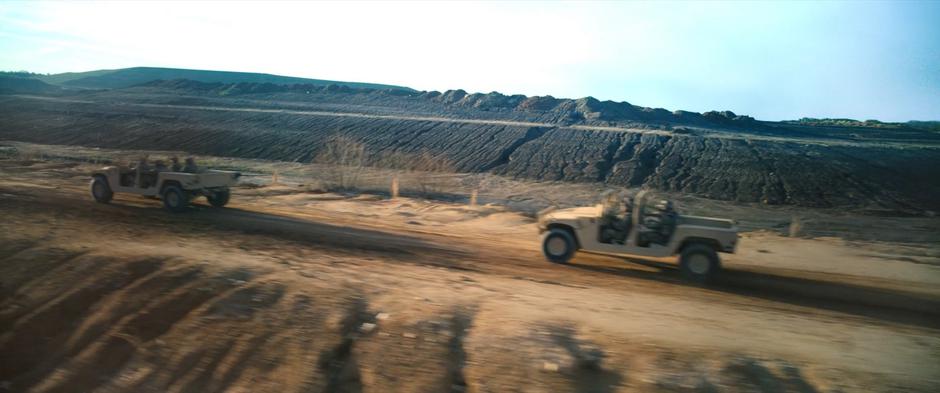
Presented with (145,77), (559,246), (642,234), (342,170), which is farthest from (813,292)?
(145,77)

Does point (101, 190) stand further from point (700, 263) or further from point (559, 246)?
point (700, 263)

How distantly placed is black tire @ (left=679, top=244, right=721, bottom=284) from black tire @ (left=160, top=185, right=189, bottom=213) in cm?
1155

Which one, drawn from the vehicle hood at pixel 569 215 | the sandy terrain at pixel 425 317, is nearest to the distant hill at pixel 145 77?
the sandy terrain at pixel 425 317

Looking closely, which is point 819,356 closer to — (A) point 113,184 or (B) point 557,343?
(B) point 557,343

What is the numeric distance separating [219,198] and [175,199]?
126 cm

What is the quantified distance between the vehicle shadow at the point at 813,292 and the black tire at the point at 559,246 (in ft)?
0.74

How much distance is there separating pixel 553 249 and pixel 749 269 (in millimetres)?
3599

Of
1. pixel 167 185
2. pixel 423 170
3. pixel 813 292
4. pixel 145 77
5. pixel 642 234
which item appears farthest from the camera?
pixel 145 77

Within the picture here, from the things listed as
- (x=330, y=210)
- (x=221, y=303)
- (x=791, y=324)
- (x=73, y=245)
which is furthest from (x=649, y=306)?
(x=330, y=210)

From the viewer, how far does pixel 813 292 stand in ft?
28.8

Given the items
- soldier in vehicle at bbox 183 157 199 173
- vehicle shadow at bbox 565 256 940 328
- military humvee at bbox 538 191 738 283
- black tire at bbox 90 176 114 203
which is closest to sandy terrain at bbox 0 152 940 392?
vehicle shadow at bbox 565 256 940 328

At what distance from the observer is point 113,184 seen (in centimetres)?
1485

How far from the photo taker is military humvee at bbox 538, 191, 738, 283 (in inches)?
363

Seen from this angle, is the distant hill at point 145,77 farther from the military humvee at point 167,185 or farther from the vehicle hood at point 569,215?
the vehicle hood at point 569,215
